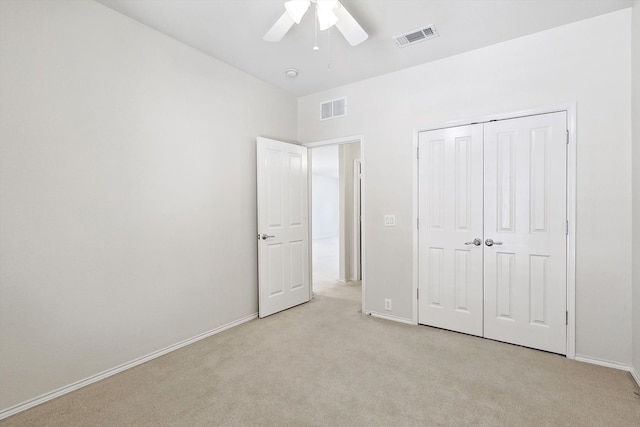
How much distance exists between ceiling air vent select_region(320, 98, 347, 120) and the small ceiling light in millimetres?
583

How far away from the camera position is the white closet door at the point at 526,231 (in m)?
2.62

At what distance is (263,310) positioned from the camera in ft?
11.6

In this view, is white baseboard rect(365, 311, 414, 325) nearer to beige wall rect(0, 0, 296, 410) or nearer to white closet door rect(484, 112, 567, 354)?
white closet door rect(484, 112, 567, 354)

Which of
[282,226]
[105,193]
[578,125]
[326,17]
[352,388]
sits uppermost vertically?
[326,17]

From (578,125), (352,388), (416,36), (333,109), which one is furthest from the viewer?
(333,109)

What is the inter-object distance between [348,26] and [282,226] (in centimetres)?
229

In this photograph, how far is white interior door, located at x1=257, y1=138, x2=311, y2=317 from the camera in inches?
140

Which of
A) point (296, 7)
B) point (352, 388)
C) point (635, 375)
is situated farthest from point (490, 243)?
point (296, 7)

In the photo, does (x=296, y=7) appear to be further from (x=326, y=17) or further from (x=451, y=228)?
(x=451, y=228)

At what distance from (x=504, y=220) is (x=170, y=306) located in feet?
10.3

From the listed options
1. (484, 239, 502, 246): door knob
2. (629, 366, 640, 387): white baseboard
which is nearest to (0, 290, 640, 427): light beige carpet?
(629, 366, 640, 387): white baseboard

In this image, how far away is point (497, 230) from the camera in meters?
2.89

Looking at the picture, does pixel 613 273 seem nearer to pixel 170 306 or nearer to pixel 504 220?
pixel 504 220

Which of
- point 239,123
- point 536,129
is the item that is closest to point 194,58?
point 239,123
